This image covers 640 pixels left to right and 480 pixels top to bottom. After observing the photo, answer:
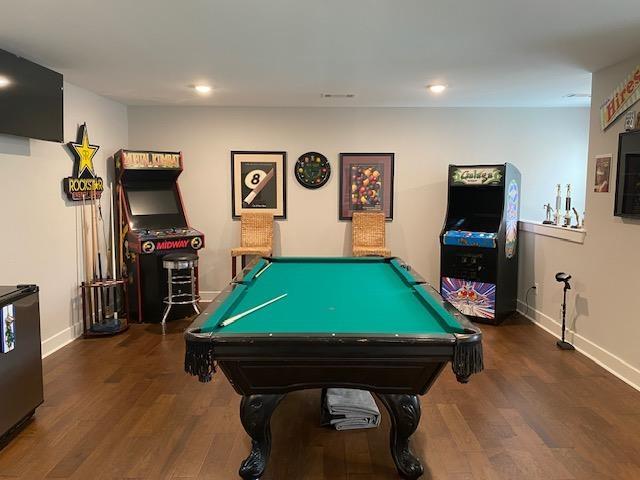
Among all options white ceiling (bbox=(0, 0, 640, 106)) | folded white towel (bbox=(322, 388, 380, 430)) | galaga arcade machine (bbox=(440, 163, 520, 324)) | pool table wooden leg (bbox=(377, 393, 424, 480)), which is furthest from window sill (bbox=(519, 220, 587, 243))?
pool table wooden leg (bbox=(377, 393, 424, 480))

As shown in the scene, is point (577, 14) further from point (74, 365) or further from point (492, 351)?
point (74, 365)

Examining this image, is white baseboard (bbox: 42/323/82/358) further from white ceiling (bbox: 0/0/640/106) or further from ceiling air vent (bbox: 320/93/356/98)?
ceiling air vent (bbox: 320/93/356/98)

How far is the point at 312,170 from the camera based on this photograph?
6055mm

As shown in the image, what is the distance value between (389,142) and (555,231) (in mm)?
2286

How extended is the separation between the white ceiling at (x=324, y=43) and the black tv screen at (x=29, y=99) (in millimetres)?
114

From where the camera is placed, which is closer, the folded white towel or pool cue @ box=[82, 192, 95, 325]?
the folded white towel

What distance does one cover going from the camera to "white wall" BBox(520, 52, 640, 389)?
3604 mm

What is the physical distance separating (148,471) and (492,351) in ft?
10.0

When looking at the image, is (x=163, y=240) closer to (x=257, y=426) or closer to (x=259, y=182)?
(x=259, y=182)

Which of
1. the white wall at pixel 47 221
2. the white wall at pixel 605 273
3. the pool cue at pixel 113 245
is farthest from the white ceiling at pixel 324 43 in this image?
the pool cue at pixel 113 245

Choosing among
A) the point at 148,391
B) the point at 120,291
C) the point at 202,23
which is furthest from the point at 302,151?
the point at 148,391

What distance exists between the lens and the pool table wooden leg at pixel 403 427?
2289mm

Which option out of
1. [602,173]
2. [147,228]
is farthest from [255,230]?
[602,173]

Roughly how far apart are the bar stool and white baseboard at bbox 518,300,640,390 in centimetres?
369
